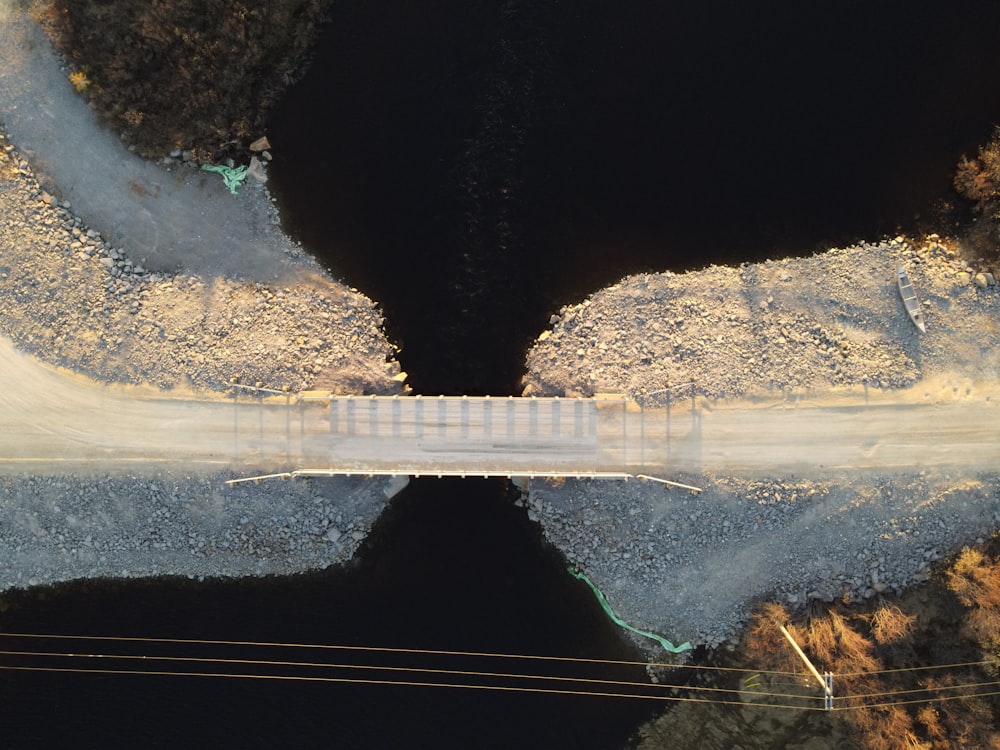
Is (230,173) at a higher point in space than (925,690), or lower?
higher

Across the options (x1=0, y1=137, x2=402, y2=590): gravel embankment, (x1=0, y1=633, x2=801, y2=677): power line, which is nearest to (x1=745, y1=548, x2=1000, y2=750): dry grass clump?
(x1=0, y1=633, x2=801, y2=677): power line

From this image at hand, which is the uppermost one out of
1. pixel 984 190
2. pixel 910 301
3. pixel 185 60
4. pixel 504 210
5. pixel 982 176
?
pixel 185 60

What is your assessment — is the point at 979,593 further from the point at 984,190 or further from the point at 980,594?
the point at 984,190

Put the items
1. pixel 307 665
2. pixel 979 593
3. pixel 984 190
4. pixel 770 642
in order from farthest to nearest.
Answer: pixel 307 665 < pixel 770 642 < pixel 984 190 < pixel 979 593

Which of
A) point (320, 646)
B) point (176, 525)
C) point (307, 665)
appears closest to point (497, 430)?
point (320, 646)

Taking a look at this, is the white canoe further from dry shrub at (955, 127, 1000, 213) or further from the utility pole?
the utility pole

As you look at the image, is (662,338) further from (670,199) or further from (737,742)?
(737,742)
